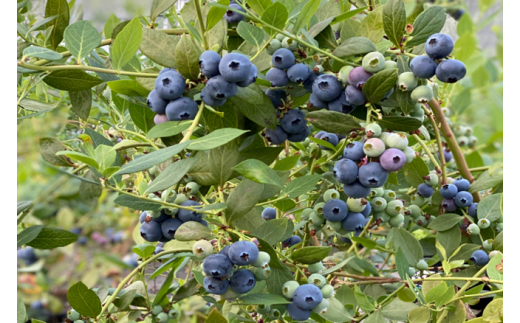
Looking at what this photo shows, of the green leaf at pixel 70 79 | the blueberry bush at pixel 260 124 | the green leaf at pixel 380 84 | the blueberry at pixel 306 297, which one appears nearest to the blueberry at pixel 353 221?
the blueberry bush at pixel 260 124

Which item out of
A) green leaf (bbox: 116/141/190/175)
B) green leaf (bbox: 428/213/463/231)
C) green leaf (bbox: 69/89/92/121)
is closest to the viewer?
green leaf (bbox: 116/141/190/175)

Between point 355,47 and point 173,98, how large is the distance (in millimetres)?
254

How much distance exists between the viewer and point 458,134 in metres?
1.50

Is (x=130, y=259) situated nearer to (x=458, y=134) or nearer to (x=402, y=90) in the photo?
(x=458, y=134)

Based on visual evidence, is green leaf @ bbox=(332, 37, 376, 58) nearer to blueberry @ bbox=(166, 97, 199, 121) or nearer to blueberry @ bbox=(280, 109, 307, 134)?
blueberry @ bbox=(280, 109, 307, 134)

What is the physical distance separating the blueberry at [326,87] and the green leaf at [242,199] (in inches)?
6.3

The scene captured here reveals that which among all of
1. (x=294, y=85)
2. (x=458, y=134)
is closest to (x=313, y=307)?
(x=294, y=85)

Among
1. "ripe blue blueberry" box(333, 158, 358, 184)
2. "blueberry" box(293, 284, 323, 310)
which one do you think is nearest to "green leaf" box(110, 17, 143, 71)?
"ripe blue blueberry" box(333, 158, 358, 184)

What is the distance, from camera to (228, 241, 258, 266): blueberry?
1.71 ft

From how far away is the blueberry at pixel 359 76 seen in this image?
1.84 ft

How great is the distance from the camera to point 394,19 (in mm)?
568

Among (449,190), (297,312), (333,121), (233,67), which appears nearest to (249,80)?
(233,67)

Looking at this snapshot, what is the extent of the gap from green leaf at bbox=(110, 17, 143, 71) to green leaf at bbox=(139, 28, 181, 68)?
10 millimetres
